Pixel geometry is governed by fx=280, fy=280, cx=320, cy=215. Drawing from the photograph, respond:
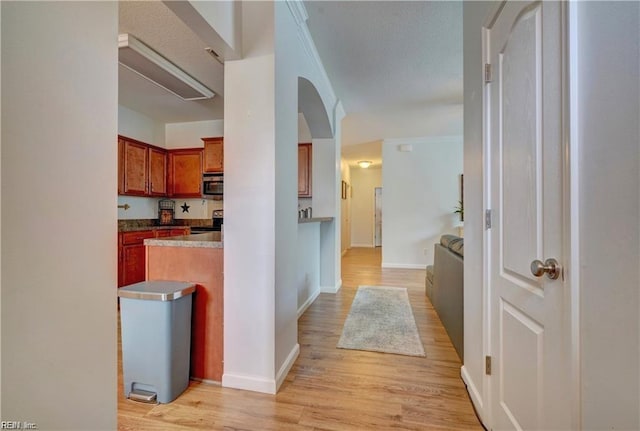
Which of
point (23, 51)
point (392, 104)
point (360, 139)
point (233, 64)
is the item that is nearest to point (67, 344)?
point (23, 51)

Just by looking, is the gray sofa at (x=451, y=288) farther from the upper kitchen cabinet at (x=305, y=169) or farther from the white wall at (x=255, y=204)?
A: the upper kitchen cabinet at (x=305, y=169)

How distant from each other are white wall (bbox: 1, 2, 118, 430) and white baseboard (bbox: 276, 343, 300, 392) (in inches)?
44.1

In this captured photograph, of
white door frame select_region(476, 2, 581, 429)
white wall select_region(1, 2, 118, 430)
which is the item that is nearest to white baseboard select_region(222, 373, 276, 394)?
white wall select_region(1, 2, 118, 430)

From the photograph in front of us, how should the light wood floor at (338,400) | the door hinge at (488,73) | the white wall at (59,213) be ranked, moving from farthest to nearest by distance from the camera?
the light wood floor at (338,400) → the door hinge at (488,73) → the white wall at (59,213)

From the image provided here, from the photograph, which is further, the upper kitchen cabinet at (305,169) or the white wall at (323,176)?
the upper kitchen cabinet at (305,169)

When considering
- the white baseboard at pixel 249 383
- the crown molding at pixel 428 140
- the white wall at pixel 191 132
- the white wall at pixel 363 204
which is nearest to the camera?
the white baseboard at pixel 249 383

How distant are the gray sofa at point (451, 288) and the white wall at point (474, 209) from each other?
0.35 meters

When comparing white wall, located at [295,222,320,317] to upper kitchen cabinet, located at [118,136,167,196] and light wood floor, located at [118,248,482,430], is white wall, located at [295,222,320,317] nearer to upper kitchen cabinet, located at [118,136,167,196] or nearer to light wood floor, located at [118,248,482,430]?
light wood floor, located at [118,248,482,430]

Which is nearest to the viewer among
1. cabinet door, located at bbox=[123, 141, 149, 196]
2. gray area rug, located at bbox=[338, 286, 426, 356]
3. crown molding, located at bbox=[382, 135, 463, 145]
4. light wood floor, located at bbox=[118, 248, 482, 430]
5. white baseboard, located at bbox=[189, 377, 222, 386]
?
light wood floor, located at bbox=[118, 248, 482, 430]

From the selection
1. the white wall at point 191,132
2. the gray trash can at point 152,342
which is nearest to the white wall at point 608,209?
the gray trash can at point 152,342

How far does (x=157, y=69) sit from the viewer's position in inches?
107

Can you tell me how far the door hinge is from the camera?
1.38 metres

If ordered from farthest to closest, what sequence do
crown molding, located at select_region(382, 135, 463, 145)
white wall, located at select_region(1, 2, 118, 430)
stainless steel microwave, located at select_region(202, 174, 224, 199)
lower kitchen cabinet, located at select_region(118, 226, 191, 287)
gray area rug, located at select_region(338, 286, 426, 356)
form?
crown molding, located at select_region(382, 135, 463, 145)
stainless steel microwave, located at select_region(202, 174, 224, 199)
lower kitchen cabinet, located at select_region(118, 226, 191, 287)
gray area rug, located at select_region(338, 286, 426, 356)
white wall, located at select_region(1, 2, 118, 430)

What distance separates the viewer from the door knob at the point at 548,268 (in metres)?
0.87
